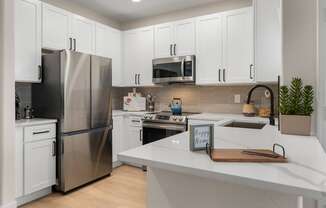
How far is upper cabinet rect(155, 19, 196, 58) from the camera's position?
11.5 ft

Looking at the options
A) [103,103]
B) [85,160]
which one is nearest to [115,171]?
[85,160]

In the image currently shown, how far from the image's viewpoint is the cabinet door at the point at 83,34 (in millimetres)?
3328

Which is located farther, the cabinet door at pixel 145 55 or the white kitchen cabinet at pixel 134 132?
the cabinet door at pixel 145 55

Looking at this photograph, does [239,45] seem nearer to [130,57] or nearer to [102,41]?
[130,57]

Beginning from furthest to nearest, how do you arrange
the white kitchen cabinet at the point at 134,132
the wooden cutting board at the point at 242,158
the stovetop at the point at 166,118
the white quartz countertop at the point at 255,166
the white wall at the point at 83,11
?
the white kitchen cabinet at the point at 134,132 < the white wall at the point at 83,11 < the stovetop at the point at 166,118 < the wooden cutting board at the point at 242,158 < the white quartz countertop at the point at 255,166

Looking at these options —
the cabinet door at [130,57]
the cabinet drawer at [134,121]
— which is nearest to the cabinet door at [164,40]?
the cabinet door at [130,57]

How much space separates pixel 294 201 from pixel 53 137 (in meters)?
2.61

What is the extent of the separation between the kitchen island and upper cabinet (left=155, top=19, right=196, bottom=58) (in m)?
2.41

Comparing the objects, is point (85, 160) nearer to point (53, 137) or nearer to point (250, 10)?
point (53, 137)

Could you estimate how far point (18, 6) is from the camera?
8.43 feet

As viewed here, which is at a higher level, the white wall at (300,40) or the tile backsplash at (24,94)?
the white wall at (300,40)

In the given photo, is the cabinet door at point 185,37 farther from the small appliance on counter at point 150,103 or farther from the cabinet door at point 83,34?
the cabinet door at point 83,34

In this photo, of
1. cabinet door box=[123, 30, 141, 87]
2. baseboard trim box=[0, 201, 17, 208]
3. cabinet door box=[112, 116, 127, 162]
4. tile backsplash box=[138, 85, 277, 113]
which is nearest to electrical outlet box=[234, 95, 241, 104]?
tile backsplash box=[138, 85, 277, 113]

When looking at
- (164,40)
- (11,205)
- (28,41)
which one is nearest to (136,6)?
(164,40)
